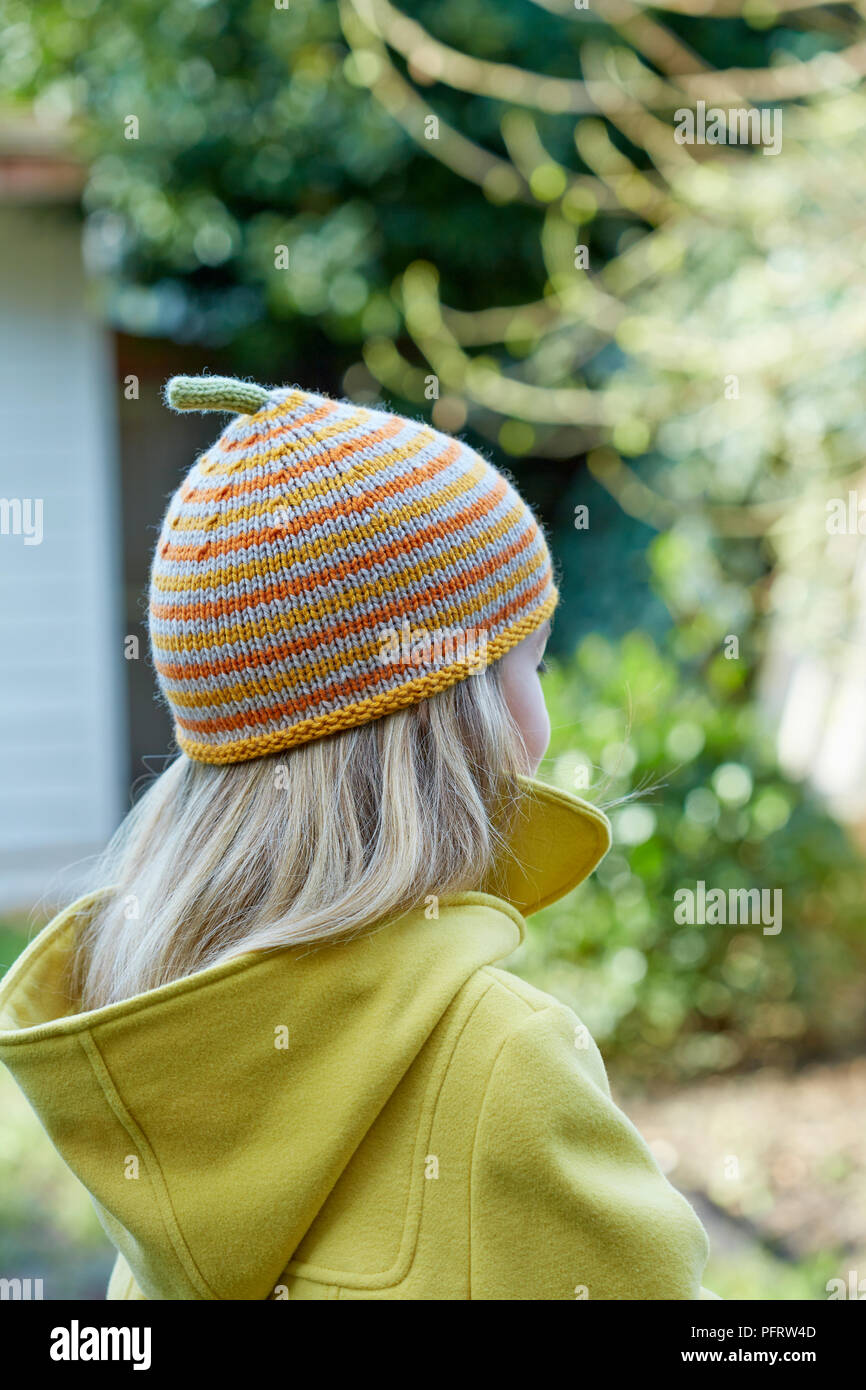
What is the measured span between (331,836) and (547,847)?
1.27 ft

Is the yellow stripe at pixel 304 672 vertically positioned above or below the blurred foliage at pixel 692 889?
above

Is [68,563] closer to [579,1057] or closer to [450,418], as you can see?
[450,418]

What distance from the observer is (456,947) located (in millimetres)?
1172

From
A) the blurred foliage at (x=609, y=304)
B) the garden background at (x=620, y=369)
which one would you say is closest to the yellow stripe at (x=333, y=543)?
the garden background at (x=620, y=369)

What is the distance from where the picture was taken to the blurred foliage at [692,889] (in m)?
3.86

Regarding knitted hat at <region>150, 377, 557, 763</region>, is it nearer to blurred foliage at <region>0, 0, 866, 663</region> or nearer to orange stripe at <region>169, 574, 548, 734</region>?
orange stripe at <region>169, 574, 548, 734</region>

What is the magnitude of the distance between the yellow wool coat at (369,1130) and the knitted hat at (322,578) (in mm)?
258

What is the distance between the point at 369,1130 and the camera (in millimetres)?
1177

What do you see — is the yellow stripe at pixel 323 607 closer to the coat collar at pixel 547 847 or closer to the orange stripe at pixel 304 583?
the orange stripe at pixel 304 583

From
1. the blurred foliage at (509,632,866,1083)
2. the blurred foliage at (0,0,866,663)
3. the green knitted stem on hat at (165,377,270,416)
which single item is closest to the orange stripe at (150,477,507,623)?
the green knitted stem on hat at (165,377,270,416)

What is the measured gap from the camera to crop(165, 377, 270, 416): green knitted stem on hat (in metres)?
1.38

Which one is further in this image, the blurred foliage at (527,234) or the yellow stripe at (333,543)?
the blurred foliage at (527,234)
